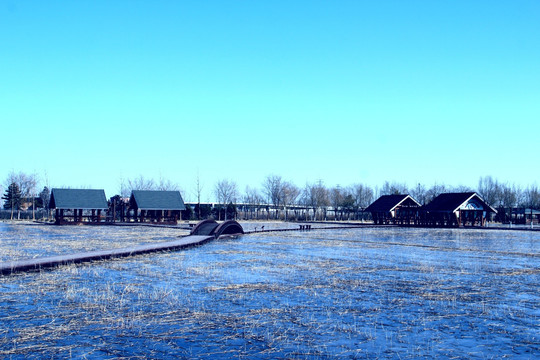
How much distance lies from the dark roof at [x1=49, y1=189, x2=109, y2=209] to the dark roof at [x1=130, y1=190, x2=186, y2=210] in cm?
379

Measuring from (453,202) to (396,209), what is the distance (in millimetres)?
7812

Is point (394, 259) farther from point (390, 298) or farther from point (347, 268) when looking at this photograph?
point (390, 298)

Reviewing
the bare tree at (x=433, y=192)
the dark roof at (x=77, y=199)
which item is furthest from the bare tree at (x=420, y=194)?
the dark roof at (x=77, y=199)

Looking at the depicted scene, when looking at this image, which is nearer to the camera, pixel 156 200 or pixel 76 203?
pixel 76 203

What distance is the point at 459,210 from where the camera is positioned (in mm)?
58969

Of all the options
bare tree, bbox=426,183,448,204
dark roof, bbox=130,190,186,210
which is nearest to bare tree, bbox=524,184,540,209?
bare tree, bbox=426,183,448,204

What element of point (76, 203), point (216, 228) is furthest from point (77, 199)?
point (216, 228)

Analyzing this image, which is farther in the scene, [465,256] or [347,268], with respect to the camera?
[465,256]

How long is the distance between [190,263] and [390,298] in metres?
8.90

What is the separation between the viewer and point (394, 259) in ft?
72.9

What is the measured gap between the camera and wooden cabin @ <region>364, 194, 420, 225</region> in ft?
210

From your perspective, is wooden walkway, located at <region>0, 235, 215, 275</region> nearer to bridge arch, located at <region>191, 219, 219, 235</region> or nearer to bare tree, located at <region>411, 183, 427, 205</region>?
bridge arch, located at <region>191, 219, 219, 235</region>

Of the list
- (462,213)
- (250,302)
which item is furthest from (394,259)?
(462,213)

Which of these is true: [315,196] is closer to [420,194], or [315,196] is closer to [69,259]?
[420,194]
